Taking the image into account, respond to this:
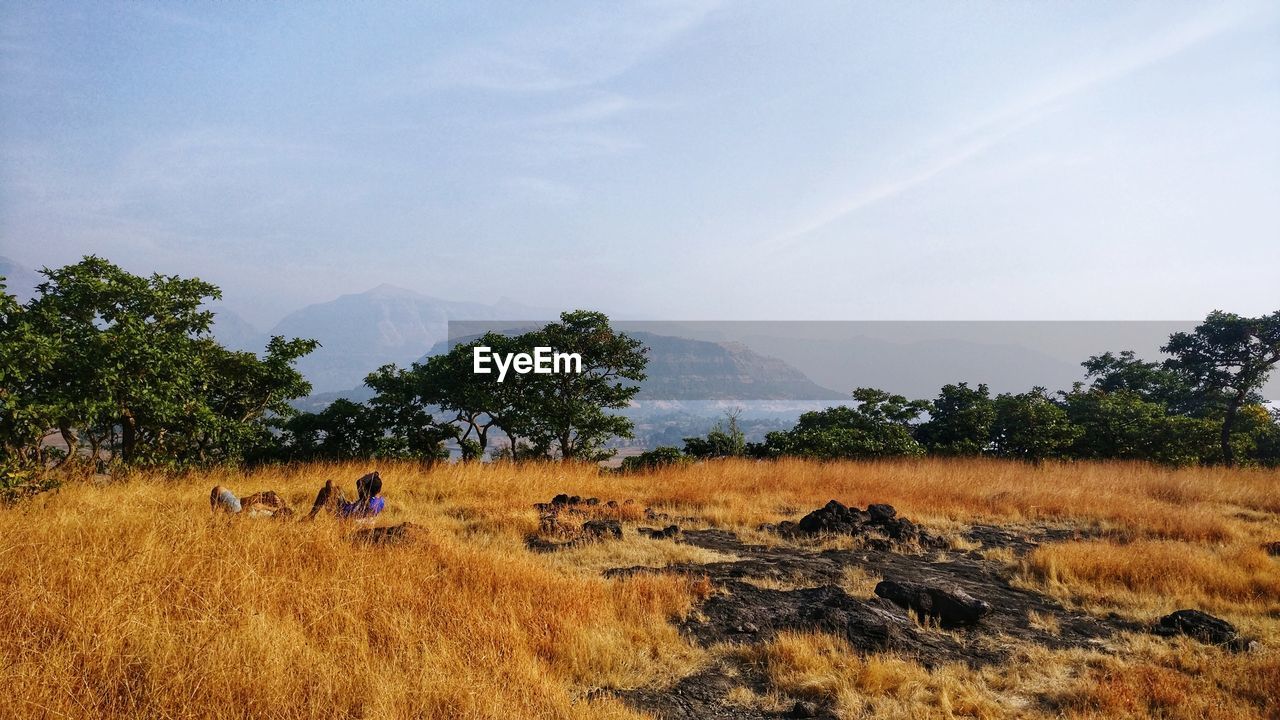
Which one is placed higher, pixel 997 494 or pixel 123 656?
pixel 123 656

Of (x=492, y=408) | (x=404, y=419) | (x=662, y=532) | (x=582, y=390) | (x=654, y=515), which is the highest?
(x=582, y=390)

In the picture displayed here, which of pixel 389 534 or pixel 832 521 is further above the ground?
pixel 389 534

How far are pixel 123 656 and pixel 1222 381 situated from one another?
32.3m

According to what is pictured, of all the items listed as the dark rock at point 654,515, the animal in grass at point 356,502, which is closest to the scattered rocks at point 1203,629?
the dark rock at point 654,515

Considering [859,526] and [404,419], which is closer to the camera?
[859,526]

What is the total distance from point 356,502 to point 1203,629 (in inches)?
373

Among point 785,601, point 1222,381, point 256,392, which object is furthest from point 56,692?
point 1222,381

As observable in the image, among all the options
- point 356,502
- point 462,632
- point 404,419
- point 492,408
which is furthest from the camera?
point 492,408

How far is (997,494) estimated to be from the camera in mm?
12898

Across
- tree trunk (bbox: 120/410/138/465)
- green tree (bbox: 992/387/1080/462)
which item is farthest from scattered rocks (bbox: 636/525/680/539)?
green tree (bbox: 992/387/1080/462)

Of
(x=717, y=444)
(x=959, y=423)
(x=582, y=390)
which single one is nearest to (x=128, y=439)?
(x=582, y=390)

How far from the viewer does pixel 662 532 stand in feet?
30.2

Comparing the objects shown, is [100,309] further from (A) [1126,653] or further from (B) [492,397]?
(A) [1126,653]

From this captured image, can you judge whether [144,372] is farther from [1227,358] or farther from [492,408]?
[1227,358]
